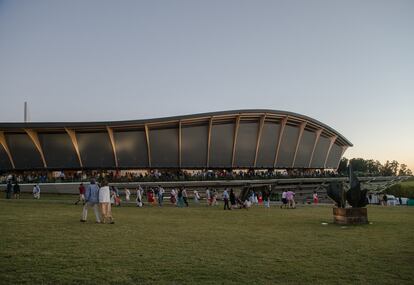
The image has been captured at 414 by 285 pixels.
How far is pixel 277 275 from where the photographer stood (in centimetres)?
630

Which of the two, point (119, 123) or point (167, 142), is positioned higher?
point (119, 123)

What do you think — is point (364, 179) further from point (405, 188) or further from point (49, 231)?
point (49, 231)

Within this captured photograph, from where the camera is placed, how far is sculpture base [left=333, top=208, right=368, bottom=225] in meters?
14.0

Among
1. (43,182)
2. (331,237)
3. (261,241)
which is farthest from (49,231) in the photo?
(43,182)

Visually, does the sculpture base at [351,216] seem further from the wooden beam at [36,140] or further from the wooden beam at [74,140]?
the wooden beam at [36,140]

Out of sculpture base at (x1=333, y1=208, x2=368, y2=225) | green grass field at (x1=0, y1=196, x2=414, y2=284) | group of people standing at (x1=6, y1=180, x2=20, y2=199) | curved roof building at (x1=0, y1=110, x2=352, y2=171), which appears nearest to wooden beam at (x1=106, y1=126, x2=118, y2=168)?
curved roof building at (x1=0, y1=110, x2=352, y2=171)

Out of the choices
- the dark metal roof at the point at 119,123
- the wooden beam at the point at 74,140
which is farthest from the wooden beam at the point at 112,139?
the wooden beam at the point at 74,140

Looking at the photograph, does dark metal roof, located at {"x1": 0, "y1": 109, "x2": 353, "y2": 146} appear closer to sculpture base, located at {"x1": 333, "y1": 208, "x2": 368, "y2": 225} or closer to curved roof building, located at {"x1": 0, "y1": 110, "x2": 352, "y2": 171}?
curved roof building, located at {"x1": 0, "y1": 110, "x2": 352, "y2": 171}

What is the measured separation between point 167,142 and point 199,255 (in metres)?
43.6

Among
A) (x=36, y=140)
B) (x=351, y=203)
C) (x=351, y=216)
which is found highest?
(x=36, y=140)

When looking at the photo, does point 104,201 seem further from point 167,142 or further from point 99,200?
point 167,142

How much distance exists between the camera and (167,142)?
51000 millimetres

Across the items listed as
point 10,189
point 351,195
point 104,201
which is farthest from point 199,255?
point 10,189

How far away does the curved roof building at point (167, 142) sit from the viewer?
1812 inches
